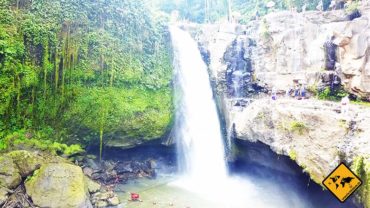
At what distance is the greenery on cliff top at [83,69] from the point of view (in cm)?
1184

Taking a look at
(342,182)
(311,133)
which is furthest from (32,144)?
(342,182)

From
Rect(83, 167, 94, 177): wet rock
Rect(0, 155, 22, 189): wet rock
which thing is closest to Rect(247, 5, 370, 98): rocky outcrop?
Rect(83, 167, 94, 177): wet rock

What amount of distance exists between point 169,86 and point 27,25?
21.6 feet

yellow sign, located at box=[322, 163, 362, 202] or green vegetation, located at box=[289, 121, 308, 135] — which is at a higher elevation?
yellow sign, located at box=[322, 163, 362, 202]

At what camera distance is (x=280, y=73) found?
17.4 meters

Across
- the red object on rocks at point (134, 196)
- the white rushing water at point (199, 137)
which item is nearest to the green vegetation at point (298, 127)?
the white rushing water at point (199, 137)

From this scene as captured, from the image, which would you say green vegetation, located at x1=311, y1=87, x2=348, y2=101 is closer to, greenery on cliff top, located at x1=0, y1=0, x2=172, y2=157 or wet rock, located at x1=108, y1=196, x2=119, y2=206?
greenery on cliff top, located at x1=0, y1=0, x2=172, y2=157

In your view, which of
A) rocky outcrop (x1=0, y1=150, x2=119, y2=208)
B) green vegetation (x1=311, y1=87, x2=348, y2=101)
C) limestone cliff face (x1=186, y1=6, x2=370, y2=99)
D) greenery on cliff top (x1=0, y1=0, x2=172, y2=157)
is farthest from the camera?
green vegetation (x1=311, y1=87, x2=348, y2=101)

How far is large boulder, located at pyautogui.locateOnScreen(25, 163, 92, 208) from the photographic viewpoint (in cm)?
1013

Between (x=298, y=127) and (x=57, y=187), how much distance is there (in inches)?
328

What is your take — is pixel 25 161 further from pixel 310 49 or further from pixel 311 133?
pixel 310 49

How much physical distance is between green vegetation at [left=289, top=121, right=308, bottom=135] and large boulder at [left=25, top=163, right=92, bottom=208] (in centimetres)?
751

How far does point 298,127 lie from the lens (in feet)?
36.9

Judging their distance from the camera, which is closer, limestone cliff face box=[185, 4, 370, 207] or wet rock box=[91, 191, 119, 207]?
limestone cliff face box=[185, 4, 370, 207]
